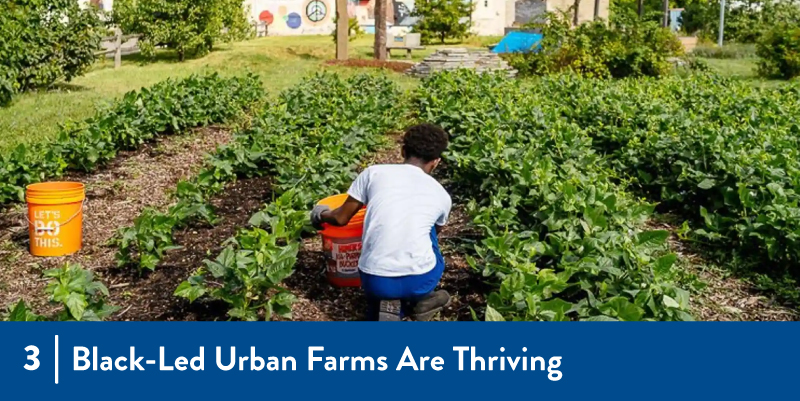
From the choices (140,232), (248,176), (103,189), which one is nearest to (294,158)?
(248,176)

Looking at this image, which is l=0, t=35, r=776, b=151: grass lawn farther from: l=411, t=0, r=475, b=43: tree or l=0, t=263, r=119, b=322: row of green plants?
l=0, t=263, r=119, b=322: row of green plants

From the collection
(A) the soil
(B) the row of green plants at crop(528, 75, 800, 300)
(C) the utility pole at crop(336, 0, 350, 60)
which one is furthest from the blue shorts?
(C) the utility pole at crop(336, 0, 350, 60)

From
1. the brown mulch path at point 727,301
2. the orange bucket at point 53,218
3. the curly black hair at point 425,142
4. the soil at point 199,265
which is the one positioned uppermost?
the curly black hair at point 425,142

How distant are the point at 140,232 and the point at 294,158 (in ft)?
7.89

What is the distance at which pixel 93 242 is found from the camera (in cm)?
687

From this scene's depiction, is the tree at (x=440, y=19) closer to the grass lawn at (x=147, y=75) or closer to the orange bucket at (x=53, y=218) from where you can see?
the grass lawn at (x=147, y=75)

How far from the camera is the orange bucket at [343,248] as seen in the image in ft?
17.8

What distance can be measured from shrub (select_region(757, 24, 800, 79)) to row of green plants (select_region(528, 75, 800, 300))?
9726 mm

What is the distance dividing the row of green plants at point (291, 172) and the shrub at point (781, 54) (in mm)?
11049

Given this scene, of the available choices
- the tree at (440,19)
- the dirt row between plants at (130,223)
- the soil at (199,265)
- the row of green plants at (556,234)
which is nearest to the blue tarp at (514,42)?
the tree at (440,19)

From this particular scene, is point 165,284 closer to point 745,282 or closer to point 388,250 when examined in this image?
point 388,250

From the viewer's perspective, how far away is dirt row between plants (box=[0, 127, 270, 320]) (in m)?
5.59

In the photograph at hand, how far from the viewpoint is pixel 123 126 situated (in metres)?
9.52

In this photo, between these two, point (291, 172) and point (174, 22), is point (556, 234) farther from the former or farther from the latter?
point (174, 22)
